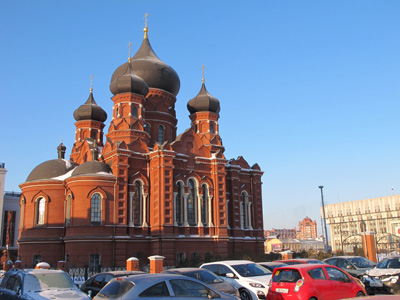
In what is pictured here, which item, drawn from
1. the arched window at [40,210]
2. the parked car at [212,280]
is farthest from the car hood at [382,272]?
the arched window at [40,210]

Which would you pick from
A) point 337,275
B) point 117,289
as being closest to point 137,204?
point 337,275

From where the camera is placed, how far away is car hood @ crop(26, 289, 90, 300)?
9.73 m

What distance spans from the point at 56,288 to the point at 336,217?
301 feet

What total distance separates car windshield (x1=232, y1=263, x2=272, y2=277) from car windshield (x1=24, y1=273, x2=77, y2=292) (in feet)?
18.4

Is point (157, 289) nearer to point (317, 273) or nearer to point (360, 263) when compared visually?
point (317, 273)

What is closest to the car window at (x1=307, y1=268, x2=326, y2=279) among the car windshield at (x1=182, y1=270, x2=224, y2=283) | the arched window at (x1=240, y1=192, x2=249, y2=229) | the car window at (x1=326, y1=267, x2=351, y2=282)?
the car window at (x1=326, y1=267, x2=351, y2=282)

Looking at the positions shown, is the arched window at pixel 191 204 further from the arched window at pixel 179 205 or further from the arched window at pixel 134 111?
the arched window at pixel 134 111

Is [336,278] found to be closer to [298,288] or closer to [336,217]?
[298,288]

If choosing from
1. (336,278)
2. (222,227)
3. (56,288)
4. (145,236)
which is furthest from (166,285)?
(222,227)

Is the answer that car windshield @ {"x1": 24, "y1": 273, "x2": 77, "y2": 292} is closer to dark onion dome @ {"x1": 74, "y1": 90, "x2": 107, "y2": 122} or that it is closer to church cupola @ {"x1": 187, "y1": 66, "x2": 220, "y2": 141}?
church cupola @ {"x1": 187, "y1": 66, "x2": 220, "y2": 141}

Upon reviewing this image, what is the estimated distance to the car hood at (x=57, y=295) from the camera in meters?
9.73

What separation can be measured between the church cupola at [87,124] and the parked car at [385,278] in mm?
25011

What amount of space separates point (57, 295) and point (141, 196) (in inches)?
706

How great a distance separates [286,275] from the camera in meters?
11.1
